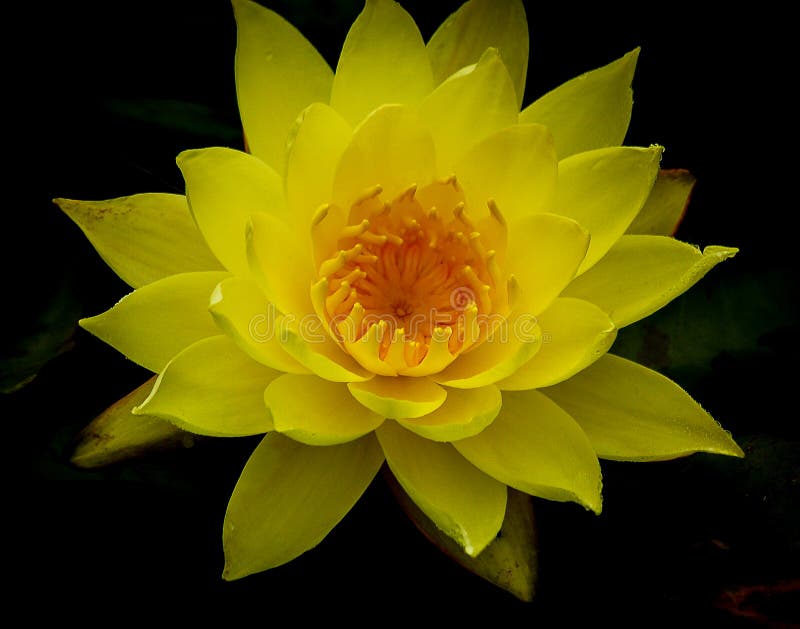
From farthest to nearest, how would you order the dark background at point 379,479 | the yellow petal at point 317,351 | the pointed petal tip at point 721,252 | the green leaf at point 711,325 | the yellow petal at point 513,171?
the green leaf at point 711,325
the dark background at point 379,479
the yellow petal at point 513,171
the pointed petal tip at point 721,252
the yellow petal at point 317,351

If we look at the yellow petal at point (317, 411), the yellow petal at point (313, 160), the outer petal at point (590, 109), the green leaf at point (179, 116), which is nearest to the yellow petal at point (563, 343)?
the yellow petal at point (317, 411)

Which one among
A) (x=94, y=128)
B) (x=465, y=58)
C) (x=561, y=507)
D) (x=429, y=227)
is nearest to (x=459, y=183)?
Result: (x=429, y=227)

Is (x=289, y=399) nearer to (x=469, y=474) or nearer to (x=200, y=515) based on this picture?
(x=469, y=474)

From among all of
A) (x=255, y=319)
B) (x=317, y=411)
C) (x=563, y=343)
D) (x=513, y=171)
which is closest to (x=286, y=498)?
(x=317, y=411)

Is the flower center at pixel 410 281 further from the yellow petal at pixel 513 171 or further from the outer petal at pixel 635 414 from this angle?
the outer petal at pixel 635 414

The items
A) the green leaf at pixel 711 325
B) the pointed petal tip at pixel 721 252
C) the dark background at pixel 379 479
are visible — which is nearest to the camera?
the pointed petal tip at pixel 721 252
